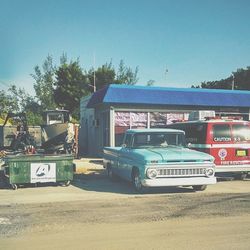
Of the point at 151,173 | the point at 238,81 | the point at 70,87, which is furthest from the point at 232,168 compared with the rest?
the point at 238,81

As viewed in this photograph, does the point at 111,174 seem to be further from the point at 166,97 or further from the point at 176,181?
the point at 166,97

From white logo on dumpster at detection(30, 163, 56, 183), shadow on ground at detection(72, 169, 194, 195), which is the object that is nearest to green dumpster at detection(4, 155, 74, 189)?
white logo on dumpster at detection(30, 163, 56, 183)

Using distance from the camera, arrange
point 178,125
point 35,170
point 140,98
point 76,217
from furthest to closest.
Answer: point 140,98 < point 178,125 < point 35,170 < point 76,217

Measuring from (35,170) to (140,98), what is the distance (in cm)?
1023

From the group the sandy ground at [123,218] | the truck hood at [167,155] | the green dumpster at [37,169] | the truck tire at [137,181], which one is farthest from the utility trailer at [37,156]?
the truck hood at [167,155]

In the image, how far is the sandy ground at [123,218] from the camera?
696cm

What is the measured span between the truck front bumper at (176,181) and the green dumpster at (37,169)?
2.93m

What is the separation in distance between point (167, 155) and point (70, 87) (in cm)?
3691

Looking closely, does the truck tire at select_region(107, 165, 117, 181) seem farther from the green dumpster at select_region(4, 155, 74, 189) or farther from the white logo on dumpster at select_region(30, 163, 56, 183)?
the white logo on dumpster at select_region(30, 163, 56, 183)

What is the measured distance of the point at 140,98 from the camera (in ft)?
74.7

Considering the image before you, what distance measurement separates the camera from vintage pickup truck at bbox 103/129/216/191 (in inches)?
473

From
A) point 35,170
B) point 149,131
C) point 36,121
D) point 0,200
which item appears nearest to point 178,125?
point 149,131

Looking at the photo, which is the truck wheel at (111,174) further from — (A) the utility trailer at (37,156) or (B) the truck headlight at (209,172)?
(B) the truck headlight at (209,172)

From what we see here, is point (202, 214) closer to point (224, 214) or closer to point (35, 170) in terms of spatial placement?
point (224, 214)
